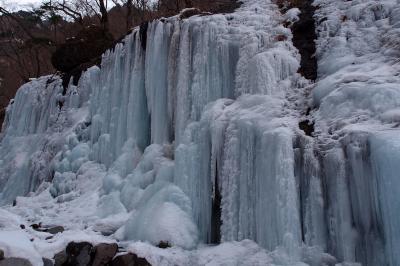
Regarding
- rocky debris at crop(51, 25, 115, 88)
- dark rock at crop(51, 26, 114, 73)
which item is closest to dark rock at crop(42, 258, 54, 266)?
rocky debris at crop(51, 25, 115, 88)

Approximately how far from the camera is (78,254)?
19.5ft

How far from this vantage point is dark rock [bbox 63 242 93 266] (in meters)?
5.84

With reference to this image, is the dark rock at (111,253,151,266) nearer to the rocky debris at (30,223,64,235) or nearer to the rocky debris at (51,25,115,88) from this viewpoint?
the rocky debris at (30,223,64,235)

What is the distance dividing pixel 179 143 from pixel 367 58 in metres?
3.42

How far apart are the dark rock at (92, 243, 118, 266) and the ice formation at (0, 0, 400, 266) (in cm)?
32

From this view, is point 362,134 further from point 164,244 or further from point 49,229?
point 49,229

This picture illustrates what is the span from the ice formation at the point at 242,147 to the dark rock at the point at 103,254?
→ 0.32 meters

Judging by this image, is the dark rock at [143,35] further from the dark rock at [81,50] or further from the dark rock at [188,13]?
the dark rock at [81,50]

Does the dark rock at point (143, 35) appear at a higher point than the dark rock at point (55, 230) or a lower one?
higher

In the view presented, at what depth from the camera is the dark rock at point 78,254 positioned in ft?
19.2

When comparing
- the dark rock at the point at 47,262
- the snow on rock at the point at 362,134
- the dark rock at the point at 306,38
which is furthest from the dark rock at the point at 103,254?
the dark rock at the point at 306,38

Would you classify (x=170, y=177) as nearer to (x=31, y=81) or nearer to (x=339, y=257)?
(x=339, y=257)

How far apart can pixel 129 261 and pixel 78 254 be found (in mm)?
761

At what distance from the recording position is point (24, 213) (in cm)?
939
